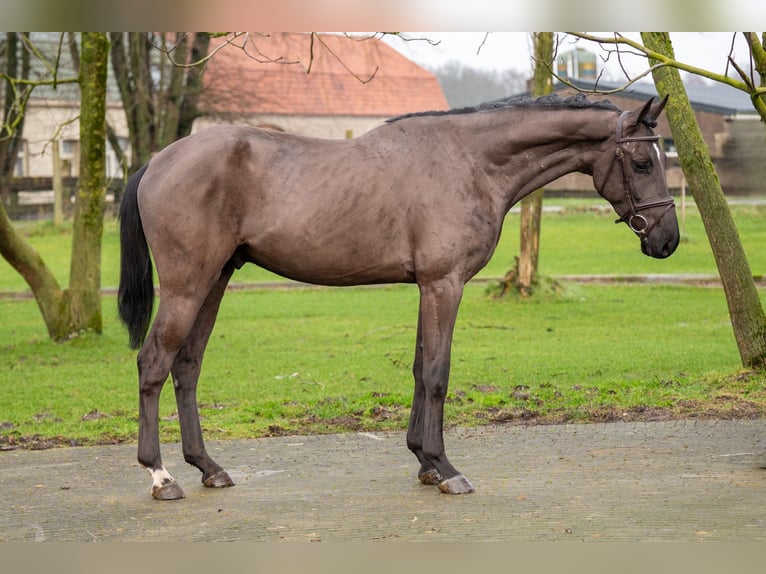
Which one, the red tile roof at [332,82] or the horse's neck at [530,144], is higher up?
the red tile roof at [332,82]

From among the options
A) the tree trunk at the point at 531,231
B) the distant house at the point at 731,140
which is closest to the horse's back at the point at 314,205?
the tree trunk at the point at 531,231

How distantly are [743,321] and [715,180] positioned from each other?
4.14ft

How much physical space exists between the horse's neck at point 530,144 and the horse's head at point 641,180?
14 cm

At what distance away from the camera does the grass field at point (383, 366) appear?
27.1ft

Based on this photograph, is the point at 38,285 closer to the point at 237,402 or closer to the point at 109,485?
the point at 237,402

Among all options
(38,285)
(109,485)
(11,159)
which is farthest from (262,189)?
(11,159)

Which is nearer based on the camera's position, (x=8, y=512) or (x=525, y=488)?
(x=8, y=512)

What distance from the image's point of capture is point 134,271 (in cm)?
616

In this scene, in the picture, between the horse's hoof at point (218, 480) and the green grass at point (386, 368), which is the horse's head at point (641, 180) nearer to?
the green grass at point (386, 368)

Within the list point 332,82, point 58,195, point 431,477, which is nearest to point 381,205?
point 431,477

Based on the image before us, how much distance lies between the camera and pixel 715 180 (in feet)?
29.7

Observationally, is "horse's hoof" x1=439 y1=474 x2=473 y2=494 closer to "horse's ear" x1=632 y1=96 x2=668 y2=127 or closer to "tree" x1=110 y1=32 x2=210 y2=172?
"horse's ear" x1=632 y1=96 x2=668 y2=127

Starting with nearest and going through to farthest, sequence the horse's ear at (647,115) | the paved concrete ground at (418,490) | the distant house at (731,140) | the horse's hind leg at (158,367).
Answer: the paved concrete ground at (418,490)
the horse's ear at (647,115)
the horse's hind leg at (158,367)
the distant house at (731,140)

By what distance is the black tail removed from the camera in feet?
20.0
